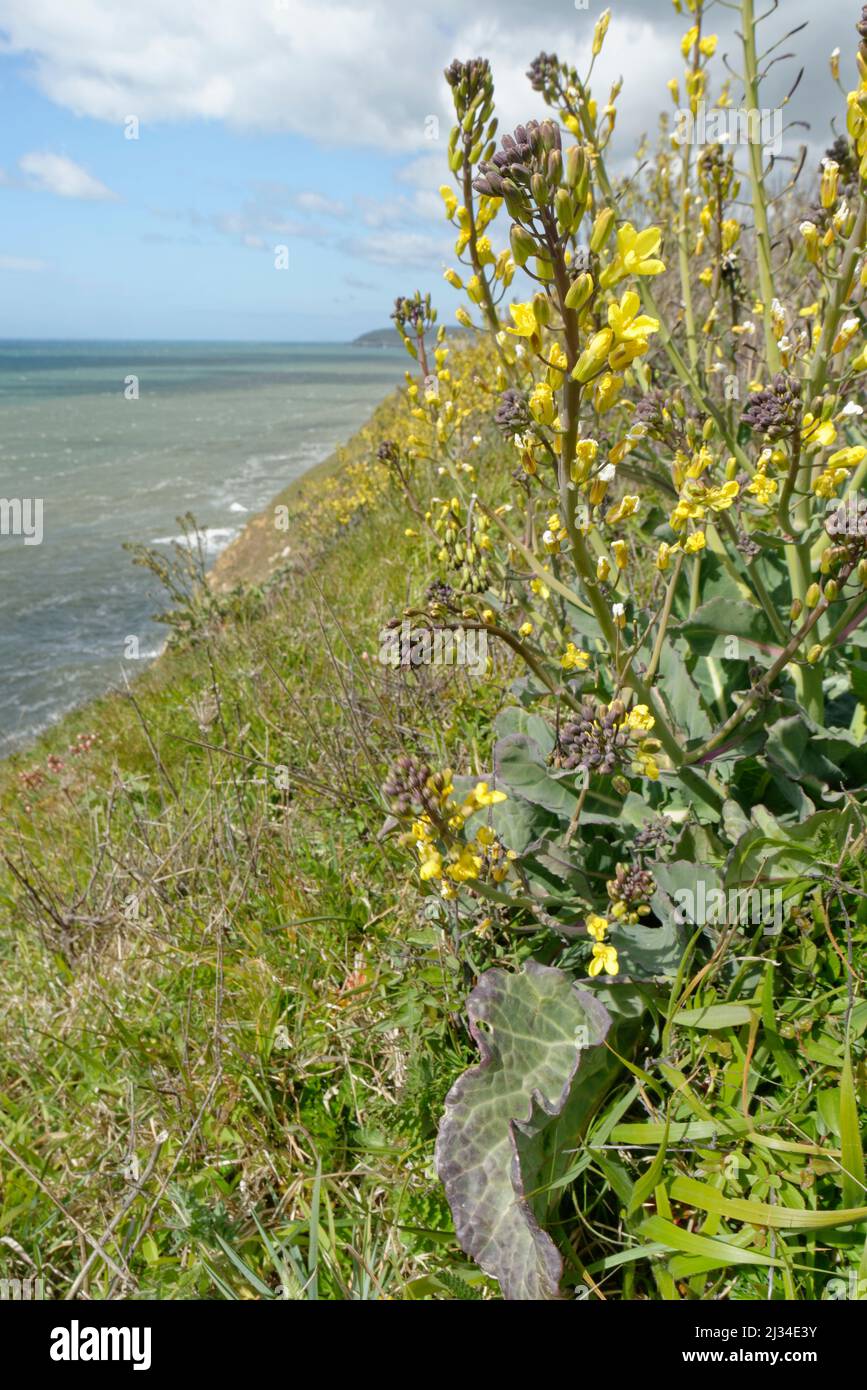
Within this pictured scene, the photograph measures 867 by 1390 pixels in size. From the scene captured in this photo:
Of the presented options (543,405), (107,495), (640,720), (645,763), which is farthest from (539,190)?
(107,495)

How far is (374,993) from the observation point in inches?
91.0

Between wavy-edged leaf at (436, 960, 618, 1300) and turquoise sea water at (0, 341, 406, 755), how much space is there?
7312 millimetres

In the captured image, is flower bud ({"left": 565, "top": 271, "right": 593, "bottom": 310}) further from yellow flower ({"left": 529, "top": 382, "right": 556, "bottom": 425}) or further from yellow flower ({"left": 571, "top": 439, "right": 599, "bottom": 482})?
yellow flower ({"left": 571, "top": 439, "right": 599, "bottom": 482})

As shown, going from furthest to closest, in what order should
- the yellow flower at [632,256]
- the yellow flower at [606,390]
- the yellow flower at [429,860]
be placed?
the yellow flower at [429,860], the yellow flower at [606,390], the yellow flower at [632,256]

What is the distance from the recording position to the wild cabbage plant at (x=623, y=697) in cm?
150

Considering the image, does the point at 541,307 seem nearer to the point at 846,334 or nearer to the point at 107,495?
the point at 846,334

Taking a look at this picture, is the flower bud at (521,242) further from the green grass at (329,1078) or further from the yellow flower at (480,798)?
the green grass at (329,1078)

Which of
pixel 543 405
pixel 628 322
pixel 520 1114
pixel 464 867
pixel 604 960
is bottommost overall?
pixel 520 1114

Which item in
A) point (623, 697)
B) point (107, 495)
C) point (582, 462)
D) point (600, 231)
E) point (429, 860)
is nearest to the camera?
point (600, 231)

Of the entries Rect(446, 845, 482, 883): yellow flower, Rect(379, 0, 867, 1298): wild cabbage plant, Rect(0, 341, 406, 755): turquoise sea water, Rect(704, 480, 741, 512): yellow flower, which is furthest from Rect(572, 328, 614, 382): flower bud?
Rect(0, 341, 406, 755): turquoise sea water

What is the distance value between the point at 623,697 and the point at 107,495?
22.7 m

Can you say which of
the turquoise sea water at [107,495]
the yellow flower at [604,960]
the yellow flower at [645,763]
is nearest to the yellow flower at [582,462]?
the yellow flower at [645,763]

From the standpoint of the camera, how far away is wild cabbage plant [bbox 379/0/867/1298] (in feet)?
4.92

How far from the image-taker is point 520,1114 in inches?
71.4
